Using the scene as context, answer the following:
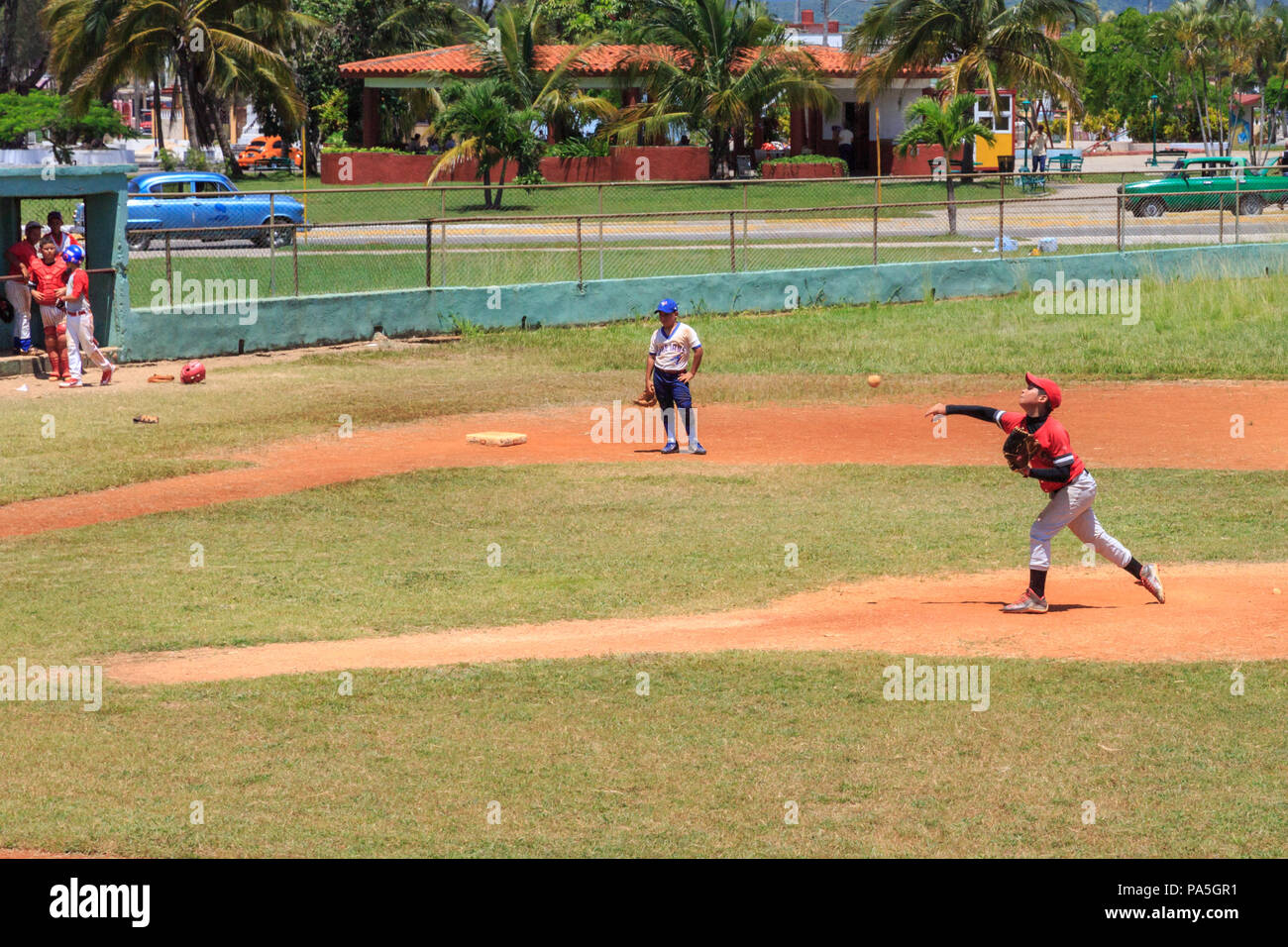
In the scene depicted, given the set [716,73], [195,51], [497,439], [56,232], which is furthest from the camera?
[195,51]

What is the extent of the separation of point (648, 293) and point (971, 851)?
2303 cm

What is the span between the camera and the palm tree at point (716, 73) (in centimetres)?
5031

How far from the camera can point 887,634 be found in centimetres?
1033

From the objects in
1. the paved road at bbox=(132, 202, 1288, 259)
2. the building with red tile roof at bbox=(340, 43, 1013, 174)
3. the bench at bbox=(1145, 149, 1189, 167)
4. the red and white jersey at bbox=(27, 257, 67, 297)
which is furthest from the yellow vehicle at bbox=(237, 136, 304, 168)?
the red and white jersey at bbox=(27, 257, 67, 297)

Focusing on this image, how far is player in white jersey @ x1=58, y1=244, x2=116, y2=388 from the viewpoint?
2159cm

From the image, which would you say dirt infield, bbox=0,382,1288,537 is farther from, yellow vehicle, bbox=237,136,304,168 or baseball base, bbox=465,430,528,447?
yellow vehicle, bbox=237,136,304,168

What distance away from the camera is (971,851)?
6715 mm

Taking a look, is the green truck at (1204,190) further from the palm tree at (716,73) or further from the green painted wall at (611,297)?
the palm tree at (716,73)

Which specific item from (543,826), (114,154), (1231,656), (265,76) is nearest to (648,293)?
(1231,656)

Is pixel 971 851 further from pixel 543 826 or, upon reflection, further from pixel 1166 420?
pixel 1166 420

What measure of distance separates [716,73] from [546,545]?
40715 millimetres

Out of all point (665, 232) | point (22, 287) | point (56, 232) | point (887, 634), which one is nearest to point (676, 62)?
point (665, 232)

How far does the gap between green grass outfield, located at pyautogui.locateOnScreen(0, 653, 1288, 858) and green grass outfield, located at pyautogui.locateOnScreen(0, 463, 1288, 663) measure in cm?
170

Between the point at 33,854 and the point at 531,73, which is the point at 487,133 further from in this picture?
the point at 33,854
